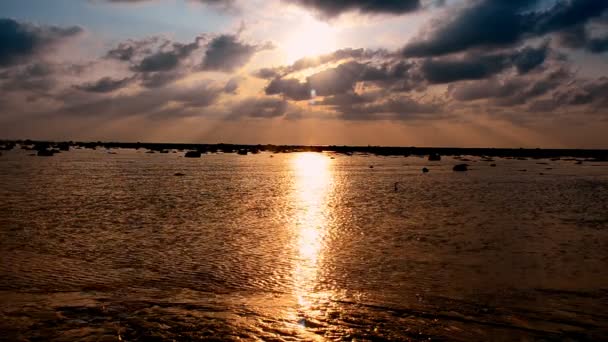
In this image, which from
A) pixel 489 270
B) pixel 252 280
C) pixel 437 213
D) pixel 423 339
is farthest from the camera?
pixel 437 213

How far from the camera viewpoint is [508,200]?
36.7 metres

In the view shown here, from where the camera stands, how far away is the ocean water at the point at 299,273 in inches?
411

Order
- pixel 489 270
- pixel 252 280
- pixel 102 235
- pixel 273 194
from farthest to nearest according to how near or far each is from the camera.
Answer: pixel 273 194, pixel 102 235, pixel 489 270, pixel 252 280

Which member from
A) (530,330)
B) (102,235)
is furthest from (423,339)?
(102,235)

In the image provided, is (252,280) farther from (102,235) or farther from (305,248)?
(102,235)

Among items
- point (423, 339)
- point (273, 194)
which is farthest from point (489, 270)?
point (273, 194)

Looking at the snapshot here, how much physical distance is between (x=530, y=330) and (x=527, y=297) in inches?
103

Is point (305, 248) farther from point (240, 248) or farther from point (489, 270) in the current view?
point (489, 270)

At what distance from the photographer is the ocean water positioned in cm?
1044

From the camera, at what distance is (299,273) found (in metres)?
15.1

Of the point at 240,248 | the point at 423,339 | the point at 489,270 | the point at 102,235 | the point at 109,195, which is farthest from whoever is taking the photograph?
the point at 109,195

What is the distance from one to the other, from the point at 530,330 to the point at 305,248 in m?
9.79

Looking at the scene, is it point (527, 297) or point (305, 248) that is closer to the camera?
point (527, 297)

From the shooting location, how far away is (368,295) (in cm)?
1290
